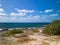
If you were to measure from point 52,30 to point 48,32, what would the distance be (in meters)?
0.36

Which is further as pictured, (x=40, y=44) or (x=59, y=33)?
(x=59, y=33)

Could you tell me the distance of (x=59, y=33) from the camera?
11516mm

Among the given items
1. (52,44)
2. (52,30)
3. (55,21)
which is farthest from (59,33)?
(52,44)

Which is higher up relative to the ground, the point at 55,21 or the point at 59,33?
the point at 55,21

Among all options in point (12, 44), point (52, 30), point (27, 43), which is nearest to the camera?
point (12, 44)

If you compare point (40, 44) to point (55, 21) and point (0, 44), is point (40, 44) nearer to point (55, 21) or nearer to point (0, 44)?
point (0, 44)

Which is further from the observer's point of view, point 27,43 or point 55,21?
point 55,21

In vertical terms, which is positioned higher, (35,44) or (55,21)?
(55,21)

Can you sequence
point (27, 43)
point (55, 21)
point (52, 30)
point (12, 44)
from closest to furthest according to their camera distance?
point (12, 44) → point (27, 43) → point (52, 30) → point (55, 21)

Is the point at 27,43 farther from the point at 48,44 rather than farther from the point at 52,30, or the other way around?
the point at 52,30

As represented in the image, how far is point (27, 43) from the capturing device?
773cm

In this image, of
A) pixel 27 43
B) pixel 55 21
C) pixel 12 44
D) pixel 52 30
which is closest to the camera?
pixel 12 44

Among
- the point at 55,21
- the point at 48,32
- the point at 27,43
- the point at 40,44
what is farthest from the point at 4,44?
the point at 55,21

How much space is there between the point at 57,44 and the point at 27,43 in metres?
1.49
